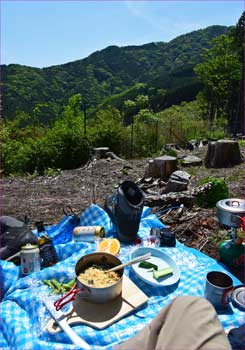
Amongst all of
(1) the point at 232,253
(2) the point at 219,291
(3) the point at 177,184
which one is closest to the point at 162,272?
(2) the point at 219,291

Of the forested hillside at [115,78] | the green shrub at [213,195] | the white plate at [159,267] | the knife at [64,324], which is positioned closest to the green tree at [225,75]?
the forested hillside at [115,78]

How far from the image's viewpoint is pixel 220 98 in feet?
47.6

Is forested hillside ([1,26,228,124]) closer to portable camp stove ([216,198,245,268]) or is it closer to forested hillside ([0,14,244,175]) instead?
forested hillside ([0,14,244,175])

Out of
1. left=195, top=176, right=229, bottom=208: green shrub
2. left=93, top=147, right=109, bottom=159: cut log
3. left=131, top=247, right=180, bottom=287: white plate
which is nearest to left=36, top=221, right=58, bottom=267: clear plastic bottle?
left=131, top=247, right=180, bottom=287: white plate

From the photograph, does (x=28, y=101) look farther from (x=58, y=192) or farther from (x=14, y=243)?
(x=14, y=243)

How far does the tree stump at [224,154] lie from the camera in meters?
5.21

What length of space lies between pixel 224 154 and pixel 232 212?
3.70m

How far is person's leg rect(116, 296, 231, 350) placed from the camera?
97 cm

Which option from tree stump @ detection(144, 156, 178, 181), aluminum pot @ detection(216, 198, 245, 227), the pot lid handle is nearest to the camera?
the pot lid handle

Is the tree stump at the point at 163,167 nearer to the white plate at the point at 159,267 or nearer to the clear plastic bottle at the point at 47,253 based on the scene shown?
the white plate at the point at 159,267

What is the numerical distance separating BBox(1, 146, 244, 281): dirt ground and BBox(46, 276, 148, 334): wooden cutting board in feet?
2.83

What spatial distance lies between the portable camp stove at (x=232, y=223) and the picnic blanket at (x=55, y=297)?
0.37ft

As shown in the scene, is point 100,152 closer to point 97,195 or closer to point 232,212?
point 97,195

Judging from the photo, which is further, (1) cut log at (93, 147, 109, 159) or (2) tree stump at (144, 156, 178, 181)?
(1) cut log at (93, 147, 109, 159)
